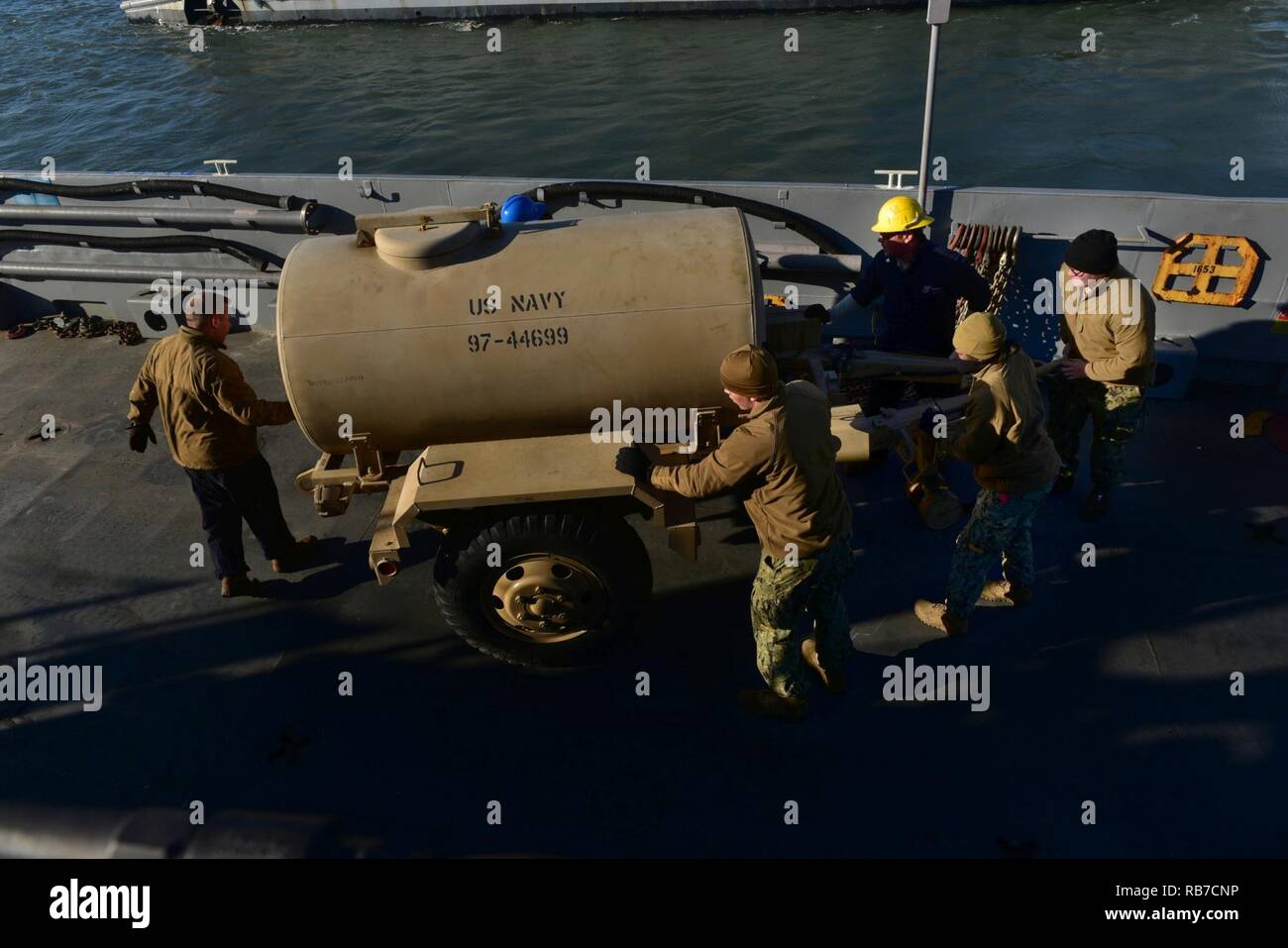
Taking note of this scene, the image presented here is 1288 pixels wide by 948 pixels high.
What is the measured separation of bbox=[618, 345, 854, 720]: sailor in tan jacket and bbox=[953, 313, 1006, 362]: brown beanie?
75 cm

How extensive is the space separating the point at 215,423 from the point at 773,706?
3.41m

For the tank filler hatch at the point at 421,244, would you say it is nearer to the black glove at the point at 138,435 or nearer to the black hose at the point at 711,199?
the black glove at the point at 138,435

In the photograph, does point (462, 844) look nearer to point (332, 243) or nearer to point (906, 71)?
point (332, 243)

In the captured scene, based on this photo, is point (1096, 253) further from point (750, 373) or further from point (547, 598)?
point (547, 598)

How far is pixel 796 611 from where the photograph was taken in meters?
3.89

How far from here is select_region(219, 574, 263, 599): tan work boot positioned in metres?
5.13

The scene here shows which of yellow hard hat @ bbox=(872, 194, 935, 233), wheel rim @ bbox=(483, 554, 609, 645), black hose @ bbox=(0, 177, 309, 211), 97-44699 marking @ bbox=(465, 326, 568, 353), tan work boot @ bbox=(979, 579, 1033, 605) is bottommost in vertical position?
tan work boot @ bbox=(979, 579, 1033, 605)

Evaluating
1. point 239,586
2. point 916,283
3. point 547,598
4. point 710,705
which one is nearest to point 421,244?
point 547,598

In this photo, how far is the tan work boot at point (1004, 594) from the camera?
4.66m

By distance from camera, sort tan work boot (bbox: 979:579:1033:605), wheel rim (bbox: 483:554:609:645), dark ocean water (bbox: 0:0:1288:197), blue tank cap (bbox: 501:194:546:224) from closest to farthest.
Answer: wheel rim (bbox: 483:554:609:645) < tan work boot (bbox: 979:579:1033:605) < blue tank cap (bbox: 501:194:546:224) < dark ocean water (bbox: 0:0:1288:197)

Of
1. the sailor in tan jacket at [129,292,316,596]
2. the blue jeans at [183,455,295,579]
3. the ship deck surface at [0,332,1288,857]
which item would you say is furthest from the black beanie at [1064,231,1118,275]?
the blue jeans at [183,455,295,579]

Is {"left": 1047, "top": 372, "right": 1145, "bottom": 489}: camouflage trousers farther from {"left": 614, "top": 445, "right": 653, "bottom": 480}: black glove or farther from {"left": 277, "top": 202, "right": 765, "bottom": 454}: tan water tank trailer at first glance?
{"left": 614, "top": 445, "right": 653, "bottom": 480}: black glove

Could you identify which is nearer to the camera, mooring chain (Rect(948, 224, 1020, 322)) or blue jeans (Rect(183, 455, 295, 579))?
blue jeans (Rect(183, 455, 295, 579))
